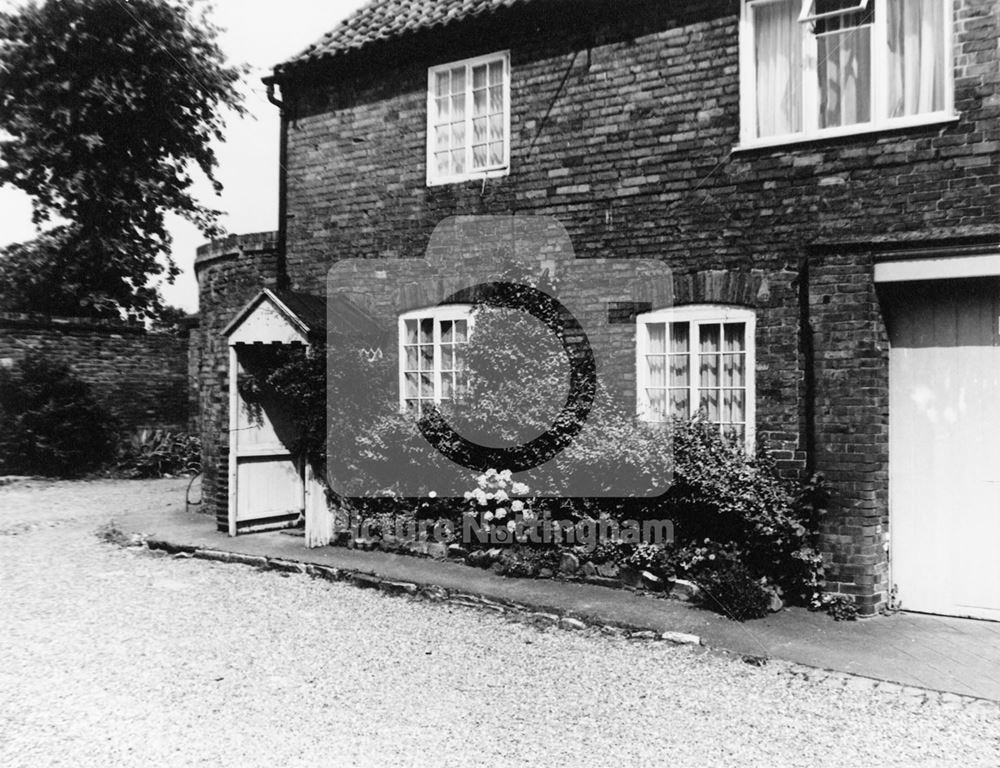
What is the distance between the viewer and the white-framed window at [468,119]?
9.67m

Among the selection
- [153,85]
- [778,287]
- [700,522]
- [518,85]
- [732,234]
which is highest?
[153,85]

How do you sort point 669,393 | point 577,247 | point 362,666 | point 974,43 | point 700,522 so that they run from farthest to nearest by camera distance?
point 577,247 < point 669,393 < point 700,522 < point 974,43 < point 362,666

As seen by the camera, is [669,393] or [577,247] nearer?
[669,393]

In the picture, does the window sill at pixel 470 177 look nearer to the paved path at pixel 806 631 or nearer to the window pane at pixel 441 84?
the window pane at pixel 441 84

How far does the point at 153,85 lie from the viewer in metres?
23.9

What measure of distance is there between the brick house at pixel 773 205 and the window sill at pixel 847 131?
19mm

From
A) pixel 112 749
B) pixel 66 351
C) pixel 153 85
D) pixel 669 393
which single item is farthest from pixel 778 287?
pixel 153 85

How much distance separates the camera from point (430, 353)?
10.1 meters

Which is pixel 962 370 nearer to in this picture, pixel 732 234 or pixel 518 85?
pixel 732 234

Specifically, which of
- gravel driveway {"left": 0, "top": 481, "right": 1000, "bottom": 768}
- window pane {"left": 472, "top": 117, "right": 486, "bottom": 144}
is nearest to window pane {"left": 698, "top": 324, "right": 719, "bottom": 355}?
gravel driveway {"left": 0, "top": 481, "right": 1000, "bottom": 768}

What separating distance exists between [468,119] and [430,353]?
2.88 m

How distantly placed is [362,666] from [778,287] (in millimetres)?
5061

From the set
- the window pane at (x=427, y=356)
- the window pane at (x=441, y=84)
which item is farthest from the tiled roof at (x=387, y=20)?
the window pane at (x=427, y=356)

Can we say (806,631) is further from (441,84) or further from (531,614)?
(441,84)
